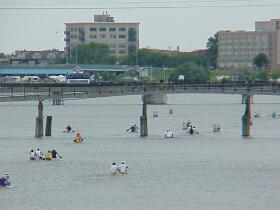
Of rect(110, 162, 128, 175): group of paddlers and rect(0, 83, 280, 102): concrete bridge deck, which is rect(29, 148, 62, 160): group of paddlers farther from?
rect(0, 83, 280, 102): concrete bridge deck

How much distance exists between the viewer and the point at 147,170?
245 feet

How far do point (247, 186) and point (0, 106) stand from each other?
412ft

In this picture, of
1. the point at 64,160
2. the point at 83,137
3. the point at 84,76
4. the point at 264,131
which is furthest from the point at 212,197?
the point at 84,76

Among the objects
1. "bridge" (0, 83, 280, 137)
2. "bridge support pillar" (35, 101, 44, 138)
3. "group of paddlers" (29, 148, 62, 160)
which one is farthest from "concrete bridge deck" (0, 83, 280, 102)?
"group of paddlers" (29, 148, 62, 160)

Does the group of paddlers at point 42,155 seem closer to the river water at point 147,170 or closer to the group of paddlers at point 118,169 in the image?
the river water at point 147,170

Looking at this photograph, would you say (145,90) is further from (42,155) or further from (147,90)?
(42,155)

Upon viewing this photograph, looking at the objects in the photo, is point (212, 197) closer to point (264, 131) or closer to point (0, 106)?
point (264, 131)

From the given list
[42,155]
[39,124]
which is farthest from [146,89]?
[42,155]

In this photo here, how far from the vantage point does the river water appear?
203 ft

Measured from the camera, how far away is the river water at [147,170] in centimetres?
6179

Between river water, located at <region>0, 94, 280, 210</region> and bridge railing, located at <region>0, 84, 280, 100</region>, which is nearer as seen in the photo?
river water, located at <region>0, 94, 280, 210</region>

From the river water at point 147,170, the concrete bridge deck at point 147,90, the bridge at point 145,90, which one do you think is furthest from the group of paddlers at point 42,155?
the concrete bridge deck at point 147,90

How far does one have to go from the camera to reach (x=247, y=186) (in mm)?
66938

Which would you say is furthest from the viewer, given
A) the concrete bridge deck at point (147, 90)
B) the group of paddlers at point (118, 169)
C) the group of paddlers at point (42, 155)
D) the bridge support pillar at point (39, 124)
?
the concrete bridge deck at point (147, 90)
